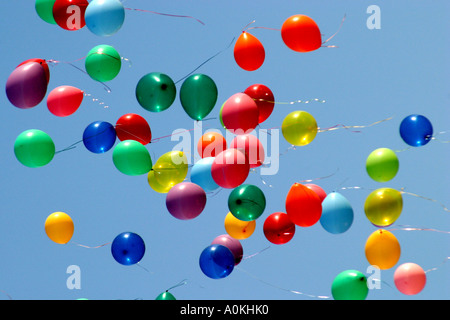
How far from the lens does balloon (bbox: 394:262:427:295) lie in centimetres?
818

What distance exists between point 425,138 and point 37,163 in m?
4.20

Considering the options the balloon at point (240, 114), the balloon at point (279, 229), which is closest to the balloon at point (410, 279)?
the balloon at point (279, 229)

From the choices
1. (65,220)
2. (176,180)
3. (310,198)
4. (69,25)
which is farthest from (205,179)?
(69,25)

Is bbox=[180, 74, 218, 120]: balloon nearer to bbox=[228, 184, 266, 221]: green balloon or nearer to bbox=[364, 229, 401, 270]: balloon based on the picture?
bbox=[228, 184, 266, 221]: green balloon

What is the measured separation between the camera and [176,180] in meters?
9.02

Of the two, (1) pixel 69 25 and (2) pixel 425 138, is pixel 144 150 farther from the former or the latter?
(2) pixel 425 138

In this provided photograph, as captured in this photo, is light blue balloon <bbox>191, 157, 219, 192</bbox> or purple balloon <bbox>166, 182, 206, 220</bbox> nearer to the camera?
purple balloon <bbox>166, 182, 206, 220</bbox>

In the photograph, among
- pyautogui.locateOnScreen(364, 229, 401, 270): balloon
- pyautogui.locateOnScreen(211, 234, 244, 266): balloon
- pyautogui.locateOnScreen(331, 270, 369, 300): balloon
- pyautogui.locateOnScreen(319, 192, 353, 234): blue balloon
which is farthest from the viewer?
pyautogui.locateOnScreen(211, 234, 244, 266): balloon

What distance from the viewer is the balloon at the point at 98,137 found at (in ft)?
29.3

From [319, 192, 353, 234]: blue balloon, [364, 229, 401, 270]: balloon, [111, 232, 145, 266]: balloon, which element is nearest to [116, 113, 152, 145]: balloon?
[111, 232, 145, 266]: balloon

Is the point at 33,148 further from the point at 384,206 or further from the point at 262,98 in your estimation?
the point at 384,206

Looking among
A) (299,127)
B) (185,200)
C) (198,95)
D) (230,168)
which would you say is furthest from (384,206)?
(198,95)

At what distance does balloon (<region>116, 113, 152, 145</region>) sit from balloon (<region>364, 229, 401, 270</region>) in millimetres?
2811
